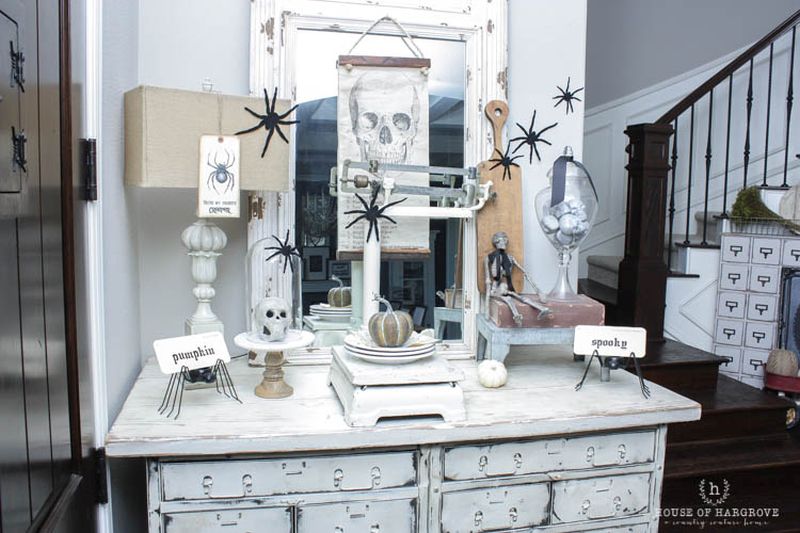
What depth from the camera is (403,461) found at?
1461mm

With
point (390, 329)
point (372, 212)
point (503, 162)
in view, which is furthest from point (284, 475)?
point (503, 162)

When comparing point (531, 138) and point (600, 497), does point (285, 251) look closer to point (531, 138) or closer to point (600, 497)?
point (531, 138)

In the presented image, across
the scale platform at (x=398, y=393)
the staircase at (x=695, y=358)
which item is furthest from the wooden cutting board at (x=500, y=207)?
the staircase at (x=695, y=358)

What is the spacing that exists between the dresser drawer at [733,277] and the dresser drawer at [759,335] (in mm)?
205

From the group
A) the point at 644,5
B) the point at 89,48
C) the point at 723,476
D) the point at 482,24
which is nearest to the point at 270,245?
the point at 89,48

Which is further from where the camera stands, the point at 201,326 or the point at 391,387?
the point at 201,326

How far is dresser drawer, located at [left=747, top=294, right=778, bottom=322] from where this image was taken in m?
3.36

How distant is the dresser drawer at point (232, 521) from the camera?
1.38 metres

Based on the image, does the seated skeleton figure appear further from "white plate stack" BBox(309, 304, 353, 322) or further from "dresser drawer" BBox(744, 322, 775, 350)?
"dresser drawer" BBox(744, 322, 775, 350)

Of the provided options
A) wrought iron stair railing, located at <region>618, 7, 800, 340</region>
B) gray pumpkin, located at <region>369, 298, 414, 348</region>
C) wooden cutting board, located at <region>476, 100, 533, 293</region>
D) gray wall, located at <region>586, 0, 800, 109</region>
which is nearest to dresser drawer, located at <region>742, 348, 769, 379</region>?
wrought iron stair railing, located at <region>618, 7, 800, 340</region>

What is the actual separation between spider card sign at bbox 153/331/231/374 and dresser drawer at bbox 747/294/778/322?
2.96 metres

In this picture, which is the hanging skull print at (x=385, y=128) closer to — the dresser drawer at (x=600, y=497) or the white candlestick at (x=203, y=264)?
the white candlestick at (x=203, y=264)

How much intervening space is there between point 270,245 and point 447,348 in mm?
618

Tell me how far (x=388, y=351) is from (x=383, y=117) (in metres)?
0.75
